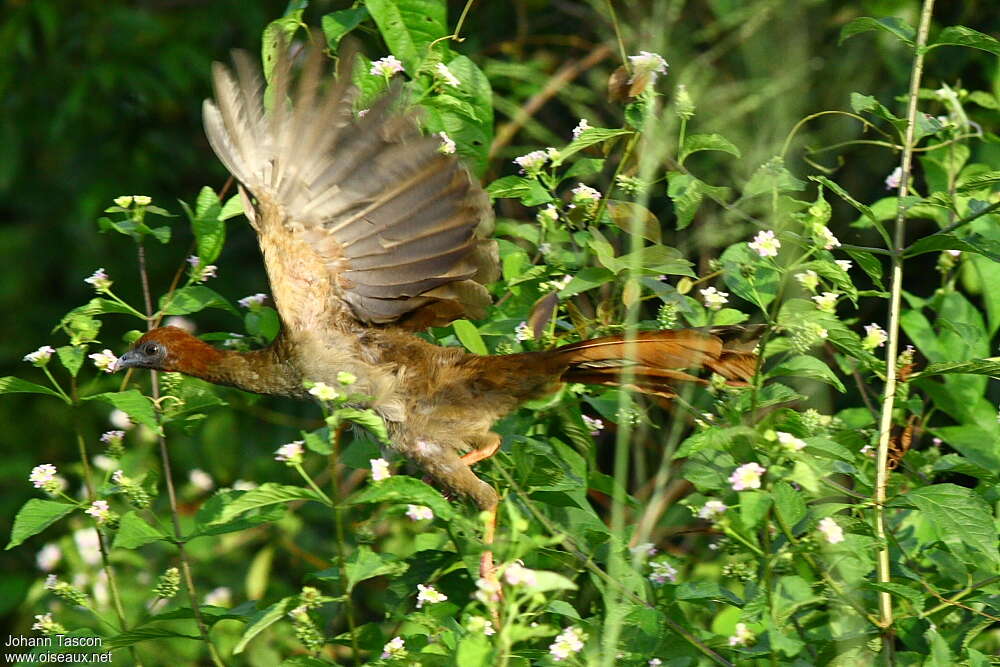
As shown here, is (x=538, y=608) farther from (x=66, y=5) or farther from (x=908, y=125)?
(x=66, y=5)

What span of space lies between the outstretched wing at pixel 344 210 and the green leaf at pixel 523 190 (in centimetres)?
29

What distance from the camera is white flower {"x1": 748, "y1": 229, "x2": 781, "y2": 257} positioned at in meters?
1.97

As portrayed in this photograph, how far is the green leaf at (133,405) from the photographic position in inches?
86.5

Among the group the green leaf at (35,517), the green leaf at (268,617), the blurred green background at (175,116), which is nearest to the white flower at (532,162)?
the green leaf at (268,617)

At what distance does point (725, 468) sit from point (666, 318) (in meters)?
0.37

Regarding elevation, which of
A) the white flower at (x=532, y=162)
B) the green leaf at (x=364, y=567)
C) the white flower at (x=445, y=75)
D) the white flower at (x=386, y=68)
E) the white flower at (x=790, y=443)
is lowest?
the green leaf at (x=364, y=567)

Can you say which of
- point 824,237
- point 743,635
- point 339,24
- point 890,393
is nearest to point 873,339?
point 890,393

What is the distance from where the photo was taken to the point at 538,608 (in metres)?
1.87

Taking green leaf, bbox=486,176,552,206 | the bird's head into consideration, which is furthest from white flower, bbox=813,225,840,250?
the bird's head

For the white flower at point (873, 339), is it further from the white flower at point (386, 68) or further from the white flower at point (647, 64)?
the white flower at point (386, 68)

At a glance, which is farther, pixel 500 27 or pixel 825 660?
pixel 500 27

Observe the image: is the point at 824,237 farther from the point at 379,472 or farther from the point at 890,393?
the point at 379,472

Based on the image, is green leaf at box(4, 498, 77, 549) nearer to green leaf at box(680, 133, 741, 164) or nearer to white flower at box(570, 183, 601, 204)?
white flower at box(570, 183, 601, 204)

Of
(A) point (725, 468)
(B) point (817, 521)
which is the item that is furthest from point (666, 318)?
(B) point (817, 521)
